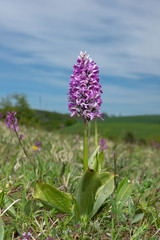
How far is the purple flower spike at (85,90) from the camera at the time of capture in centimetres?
294

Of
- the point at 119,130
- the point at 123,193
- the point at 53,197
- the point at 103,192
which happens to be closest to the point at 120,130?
the point at 119,130

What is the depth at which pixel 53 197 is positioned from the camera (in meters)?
3.03

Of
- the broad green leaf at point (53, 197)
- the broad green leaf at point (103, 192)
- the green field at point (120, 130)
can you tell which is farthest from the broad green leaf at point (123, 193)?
the green field at point (120, 130)

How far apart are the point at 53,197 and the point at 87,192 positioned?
0.41 m

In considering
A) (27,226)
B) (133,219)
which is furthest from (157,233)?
(27,226)

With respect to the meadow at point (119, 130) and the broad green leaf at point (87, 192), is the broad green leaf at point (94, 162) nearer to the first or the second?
the broad green leaf at point (87, 192)

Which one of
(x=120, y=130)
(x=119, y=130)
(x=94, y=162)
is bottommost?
(x=119, y=130)

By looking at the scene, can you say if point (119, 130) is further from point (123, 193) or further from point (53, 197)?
point (53, 197)

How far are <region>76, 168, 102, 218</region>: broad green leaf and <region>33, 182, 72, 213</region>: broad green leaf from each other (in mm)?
149

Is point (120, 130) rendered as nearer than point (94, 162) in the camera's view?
No

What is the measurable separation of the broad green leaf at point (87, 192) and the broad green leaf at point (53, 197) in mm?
149

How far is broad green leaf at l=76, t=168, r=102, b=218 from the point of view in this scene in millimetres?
2840

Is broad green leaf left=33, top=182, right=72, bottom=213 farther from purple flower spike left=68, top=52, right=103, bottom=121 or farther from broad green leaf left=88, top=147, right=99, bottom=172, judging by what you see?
purple flower spike left=68, top=52, right=103, bottom=121

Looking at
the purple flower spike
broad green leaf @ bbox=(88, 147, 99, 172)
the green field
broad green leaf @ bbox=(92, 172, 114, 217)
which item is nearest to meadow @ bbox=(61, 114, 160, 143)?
the green field
